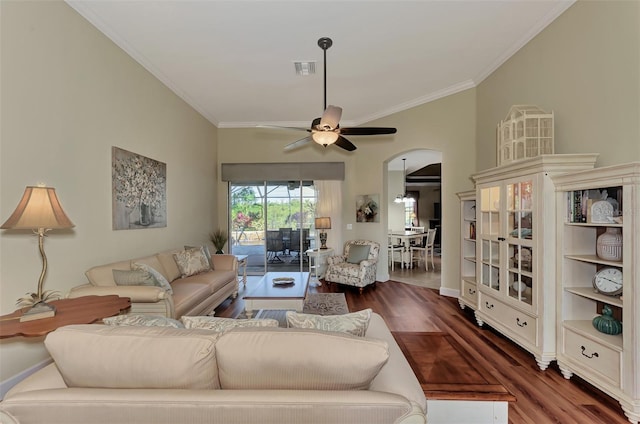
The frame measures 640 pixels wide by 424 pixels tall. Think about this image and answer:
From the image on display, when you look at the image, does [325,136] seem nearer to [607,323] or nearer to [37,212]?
[37,212]

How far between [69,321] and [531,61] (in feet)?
16.6

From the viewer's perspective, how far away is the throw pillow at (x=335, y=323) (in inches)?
58.0

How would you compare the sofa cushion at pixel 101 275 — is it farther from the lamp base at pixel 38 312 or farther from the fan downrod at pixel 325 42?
the fan downrod at pixel 325 42

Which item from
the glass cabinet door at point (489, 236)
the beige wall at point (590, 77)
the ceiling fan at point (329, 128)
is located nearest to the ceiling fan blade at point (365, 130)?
the ceiling fan at point (329, 128)

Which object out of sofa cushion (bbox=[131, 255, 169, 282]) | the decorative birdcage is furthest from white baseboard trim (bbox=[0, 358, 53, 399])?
the decorative birdcage

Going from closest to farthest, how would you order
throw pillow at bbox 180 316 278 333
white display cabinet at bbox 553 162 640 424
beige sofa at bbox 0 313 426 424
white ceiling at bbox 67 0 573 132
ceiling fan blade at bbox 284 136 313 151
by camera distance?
1. beige sofa at bbox 0 313 426 424
2. throw pillow at bbox 180 316 278 333
3. white display cabinet at bbox 553 162 640 424
4. white ceiling at bbox 67 0 573 132
5. ceiling fan blade at bbox 284 136 313 151

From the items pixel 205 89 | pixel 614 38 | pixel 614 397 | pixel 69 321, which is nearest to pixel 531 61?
pixel 614 38

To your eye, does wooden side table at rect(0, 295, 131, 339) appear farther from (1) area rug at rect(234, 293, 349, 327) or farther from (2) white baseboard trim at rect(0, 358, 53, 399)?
(1) area rug at rect(234, 293, 349, 327)

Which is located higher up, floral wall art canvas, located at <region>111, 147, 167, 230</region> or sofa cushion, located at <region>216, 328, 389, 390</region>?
floral wall art canvas, located at <region>111, 147, 167, 230</region>

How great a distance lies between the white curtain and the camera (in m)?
6.49

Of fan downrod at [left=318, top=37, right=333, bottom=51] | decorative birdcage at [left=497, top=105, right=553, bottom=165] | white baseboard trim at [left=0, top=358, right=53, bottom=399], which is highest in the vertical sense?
fan downrod at [left=318, top=37, right=333, bottom=51]

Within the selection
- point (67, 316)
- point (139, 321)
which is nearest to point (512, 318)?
point (139, 321)

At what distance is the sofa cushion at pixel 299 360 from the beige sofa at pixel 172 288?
194 centimetres

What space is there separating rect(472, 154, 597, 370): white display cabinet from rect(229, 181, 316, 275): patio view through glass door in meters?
3.73
